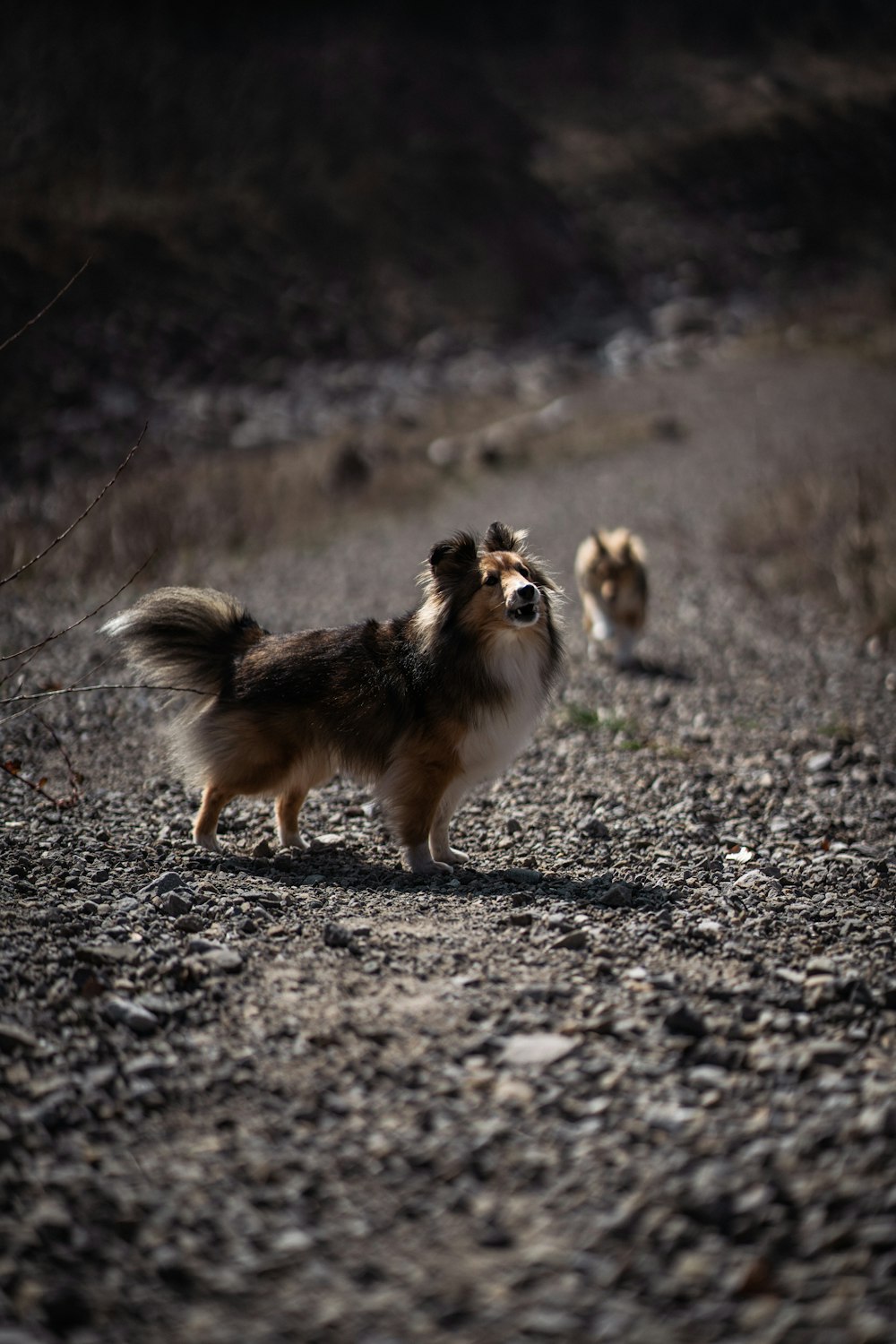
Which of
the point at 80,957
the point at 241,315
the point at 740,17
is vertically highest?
the point at 740,17

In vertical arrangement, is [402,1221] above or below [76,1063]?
above

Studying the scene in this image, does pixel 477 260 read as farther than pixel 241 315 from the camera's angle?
Yes

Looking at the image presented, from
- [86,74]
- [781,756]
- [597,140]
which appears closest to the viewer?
[781,756]

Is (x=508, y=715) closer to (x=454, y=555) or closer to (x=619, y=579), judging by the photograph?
(x=454, y=555)

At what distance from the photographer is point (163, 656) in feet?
19.4

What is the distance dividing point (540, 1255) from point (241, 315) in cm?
3140

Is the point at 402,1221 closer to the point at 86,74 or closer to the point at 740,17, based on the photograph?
the point at 86,74

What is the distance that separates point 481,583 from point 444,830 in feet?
4.19

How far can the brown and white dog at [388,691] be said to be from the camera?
5656 mm

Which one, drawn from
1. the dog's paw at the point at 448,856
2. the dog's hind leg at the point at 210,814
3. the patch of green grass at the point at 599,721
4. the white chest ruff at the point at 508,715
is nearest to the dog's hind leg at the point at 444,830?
the dog's paw at the point at 448,856

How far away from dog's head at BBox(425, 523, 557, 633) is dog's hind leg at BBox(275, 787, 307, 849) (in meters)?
1.28

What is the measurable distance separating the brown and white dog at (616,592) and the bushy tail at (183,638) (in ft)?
16.9

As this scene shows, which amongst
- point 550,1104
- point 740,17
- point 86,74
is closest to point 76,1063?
point 550,1104

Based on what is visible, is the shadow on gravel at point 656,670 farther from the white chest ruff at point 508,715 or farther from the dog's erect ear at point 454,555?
the dog's erect ear at point 454,555
